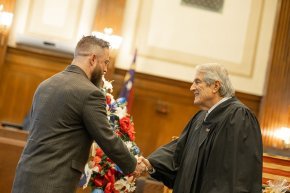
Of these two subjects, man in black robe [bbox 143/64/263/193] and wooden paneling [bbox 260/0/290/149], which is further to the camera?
wooden paneling [bbox 260/0/290/149]

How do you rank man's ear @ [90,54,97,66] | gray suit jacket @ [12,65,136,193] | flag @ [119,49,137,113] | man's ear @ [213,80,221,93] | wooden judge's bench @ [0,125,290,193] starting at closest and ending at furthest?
gray suit jacket @ [12,65,136,193] → man's ear @ [90,54,97,66] → man's ear @ [213,80,221,93] → wooden judge's bench @ [0,125,290,193] → flag @ [119,49,137,113]

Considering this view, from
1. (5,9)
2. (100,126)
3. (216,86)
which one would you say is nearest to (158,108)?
(5,9)

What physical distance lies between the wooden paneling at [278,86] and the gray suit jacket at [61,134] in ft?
25.5

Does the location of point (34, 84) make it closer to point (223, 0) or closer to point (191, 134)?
point (223, 0)

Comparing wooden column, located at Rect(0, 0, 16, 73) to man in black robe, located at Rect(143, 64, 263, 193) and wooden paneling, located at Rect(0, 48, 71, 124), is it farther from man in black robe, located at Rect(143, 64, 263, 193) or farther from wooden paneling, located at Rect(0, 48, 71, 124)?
man in black robe, located at Rect(143, 64, 263, 193)

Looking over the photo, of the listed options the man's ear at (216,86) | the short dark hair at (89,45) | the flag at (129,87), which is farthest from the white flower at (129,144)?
the flag at (129,87)

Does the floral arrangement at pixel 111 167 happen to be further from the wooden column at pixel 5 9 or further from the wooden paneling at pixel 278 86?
the wooden paneling at pixel 278 86

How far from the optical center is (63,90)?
2709mm

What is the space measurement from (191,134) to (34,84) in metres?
7.07

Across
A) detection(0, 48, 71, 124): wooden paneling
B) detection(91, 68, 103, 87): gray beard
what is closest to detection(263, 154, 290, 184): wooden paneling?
detection(91, 68, 103, 87): gray beard

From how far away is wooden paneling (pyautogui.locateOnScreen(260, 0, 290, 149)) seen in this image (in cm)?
999

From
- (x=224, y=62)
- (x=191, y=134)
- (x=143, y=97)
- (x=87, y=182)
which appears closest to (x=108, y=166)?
(x=87, y=182)

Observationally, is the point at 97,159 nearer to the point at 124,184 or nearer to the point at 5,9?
the point at 124,184

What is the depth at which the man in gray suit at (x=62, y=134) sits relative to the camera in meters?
2.62
